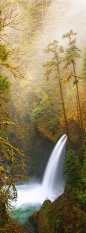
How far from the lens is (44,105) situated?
1775cm

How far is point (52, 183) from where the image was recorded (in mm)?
15469

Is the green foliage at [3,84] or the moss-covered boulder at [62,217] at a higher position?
the green foliage at [3,84]

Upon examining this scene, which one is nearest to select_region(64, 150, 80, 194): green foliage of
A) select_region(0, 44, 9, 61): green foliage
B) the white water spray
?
the white water spray

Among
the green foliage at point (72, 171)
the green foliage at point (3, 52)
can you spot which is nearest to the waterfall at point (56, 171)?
the green foliage at point (72, 171)

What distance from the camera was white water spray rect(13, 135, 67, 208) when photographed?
14.7 metres

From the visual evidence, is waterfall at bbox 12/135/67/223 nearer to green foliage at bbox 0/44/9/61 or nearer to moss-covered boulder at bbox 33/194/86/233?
moss-covered boulder at bbox 33/194/86/233

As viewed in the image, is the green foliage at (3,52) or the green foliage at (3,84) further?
the green foliage at (3,84)

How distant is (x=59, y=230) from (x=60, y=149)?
716cm

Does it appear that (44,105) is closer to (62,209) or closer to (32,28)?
(62,209)

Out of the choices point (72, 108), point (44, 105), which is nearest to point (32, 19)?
point (44, 105)

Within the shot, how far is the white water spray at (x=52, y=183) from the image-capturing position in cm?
1473

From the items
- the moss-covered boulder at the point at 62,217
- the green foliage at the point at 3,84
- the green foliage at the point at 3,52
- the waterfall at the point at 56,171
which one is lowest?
the moss-covered boulder at the point at 62,217

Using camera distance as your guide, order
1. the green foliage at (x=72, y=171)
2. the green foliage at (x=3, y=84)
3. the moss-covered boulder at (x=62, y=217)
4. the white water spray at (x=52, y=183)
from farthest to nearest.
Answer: the white water spray at (x=52, y=183) → the green foliage at (x=72, y=171) → the moss-covered boulder at (x=62, y=217) → the green foliage at (x=3, y=84)

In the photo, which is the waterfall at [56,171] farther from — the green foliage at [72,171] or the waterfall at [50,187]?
the green foliage at [72,171]
